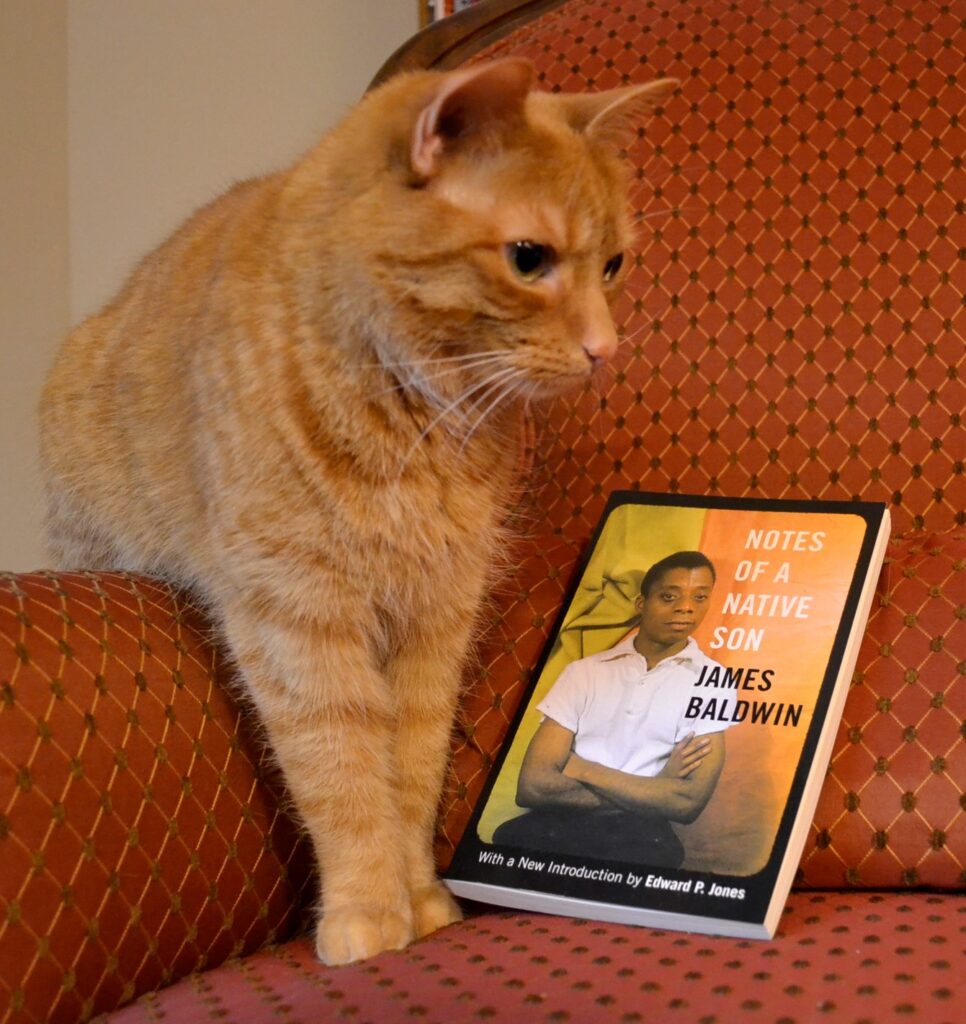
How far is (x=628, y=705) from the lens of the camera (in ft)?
3.39

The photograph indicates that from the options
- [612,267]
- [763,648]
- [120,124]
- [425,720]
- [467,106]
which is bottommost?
[425,720]

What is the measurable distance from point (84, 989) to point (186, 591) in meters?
0.40

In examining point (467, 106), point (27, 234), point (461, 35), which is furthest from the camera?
point (27, 234)

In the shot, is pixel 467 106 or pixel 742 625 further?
pixel 742 625

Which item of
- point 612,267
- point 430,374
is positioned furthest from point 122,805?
point 612,267

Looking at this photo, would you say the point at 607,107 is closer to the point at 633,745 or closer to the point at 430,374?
the point at 430,374

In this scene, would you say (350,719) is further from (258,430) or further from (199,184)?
(199,184)

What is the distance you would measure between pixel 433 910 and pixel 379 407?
436 mm

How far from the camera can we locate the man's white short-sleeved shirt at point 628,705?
1.00 m

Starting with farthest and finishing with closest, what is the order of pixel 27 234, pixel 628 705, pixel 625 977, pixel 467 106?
pixel 27 234 < pixel 628 705 < pixel 467 106 < pixel 625 977

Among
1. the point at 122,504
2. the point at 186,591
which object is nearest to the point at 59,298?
the point at 122,504

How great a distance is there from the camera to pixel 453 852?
1.10 m

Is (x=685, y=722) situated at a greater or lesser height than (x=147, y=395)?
lesser

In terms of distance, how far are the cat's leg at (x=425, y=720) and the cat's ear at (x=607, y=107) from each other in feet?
1.54
